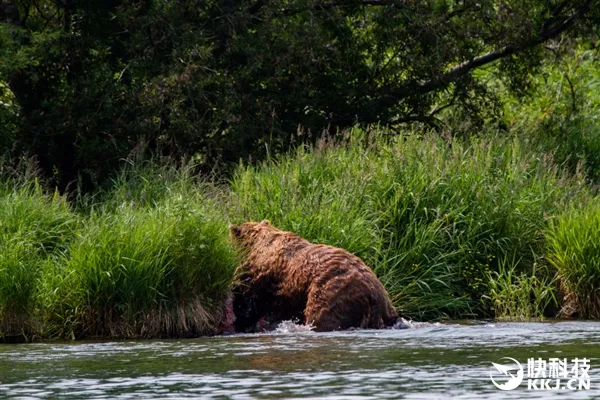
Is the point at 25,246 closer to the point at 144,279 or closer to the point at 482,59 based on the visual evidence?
the point at 144,279

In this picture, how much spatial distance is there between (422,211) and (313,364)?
5057 millimetres

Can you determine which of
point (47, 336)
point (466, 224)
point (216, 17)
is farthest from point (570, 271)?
point (216, 17)

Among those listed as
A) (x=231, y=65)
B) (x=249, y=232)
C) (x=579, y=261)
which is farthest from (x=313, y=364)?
(x=231, y=65)

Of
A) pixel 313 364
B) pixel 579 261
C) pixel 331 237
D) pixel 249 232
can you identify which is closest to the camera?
pixel 313 364

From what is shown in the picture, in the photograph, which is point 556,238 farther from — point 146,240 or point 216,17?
point 216,17

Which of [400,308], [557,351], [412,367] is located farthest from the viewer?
[400,308]

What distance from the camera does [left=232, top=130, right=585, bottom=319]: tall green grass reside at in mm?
13469

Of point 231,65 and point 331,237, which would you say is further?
point 231,65

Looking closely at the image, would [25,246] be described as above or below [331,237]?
above

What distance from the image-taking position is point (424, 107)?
68.6 ft

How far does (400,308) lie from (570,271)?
1.84m

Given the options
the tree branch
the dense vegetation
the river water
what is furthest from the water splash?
the tree branch

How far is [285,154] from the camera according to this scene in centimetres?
1831

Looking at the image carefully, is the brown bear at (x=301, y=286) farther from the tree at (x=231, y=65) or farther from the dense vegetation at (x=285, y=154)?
the tree at (x=231, y=65)
